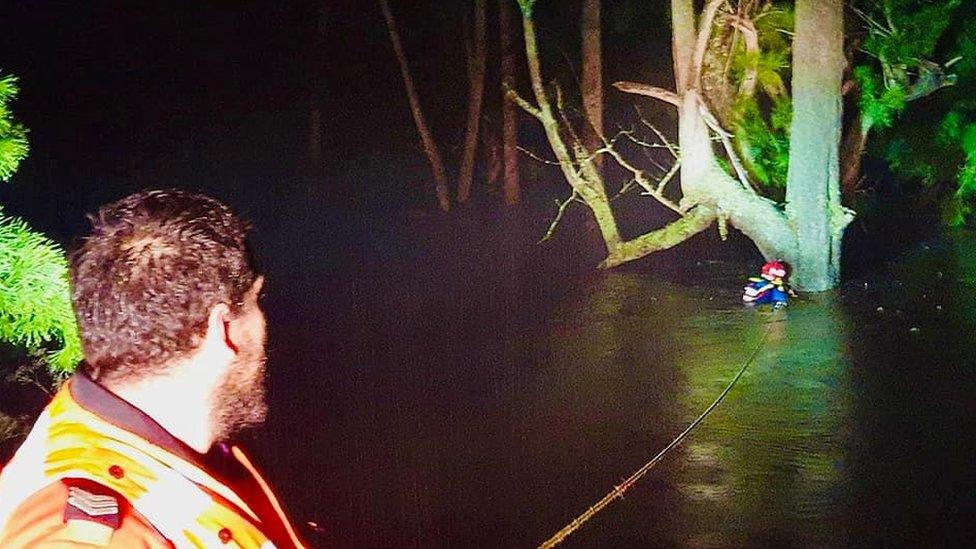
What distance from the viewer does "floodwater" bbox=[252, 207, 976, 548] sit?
606 cm

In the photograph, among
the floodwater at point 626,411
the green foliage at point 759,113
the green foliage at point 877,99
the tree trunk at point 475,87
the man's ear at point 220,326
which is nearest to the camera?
the man's ear at point 220,326

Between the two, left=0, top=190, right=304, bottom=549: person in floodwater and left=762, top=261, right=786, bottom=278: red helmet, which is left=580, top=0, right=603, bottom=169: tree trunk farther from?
left=0, top=190, right=304, bottom=549: person in floodwater

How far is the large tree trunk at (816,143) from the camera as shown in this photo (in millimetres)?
12297

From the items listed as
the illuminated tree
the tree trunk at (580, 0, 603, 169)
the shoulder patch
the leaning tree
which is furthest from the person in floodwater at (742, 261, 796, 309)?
the shoulder patch

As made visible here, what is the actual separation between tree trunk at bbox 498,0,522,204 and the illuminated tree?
17.8 meters

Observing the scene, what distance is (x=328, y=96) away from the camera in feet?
112

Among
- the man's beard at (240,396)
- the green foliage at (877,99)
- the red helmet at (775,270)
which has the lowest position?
the red helmet at (775,270)

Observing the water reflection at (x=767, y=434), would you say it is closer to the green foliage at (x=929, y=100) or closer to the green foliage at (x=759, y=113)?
the green foliage at (x=759, y=113)

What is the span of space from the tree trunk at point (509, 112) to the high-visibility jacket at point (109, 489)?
65.9ft

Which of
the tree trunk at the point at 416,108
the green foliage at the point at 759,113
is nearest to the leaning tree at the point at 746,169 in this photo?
the green foliage at the point at 759,113

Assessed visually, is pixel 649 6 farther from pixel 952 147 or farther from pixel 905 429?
pixel 905 429

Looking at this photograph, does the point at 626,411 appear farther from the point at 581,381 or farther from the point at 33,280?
the point at 33,280

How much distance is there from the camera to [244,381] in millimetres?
2051

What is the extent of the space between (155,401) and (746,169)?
1310 cm
